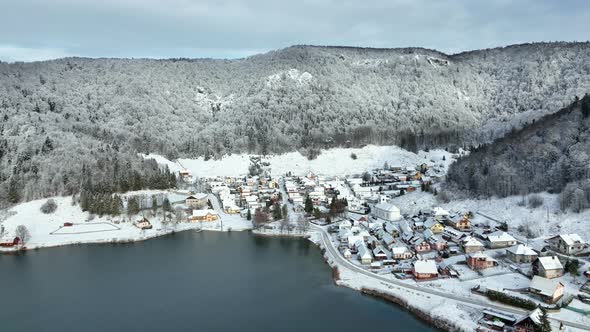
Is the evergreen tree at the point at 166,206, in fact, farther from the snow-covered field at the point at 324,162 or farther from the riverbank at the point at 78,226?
the snow-covered field at the point at 324,162

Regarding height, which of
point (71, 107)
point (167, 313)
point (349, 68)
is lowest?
point (167, 313)

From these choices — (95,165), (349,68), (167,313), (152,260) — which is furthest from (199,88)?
(167,313)

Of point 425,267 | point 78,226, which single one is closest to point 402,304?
point 425,267

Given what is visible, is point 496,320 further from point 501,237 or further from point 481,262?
point 501,237

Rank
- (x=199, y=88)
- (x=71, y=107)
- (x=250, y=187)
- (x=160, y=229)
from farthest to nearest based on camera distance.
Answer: (x=199, y=88) → (x=71, y=107) → (x=250, y=187) → (x=160, y=229)

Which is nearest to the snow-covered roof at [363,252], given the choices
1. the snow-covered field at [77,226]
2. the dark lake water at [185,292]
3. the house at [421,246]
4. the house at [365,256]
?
the house at [365,256]

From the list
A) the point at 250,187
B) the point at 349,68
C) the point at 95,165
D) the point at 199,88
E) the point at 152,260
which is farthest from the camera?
the point at 349,68

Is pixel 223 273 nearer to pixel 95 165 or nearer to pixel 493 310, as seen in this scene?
pixel 493 310

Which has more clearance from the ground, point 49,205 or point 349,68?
point 349,68
